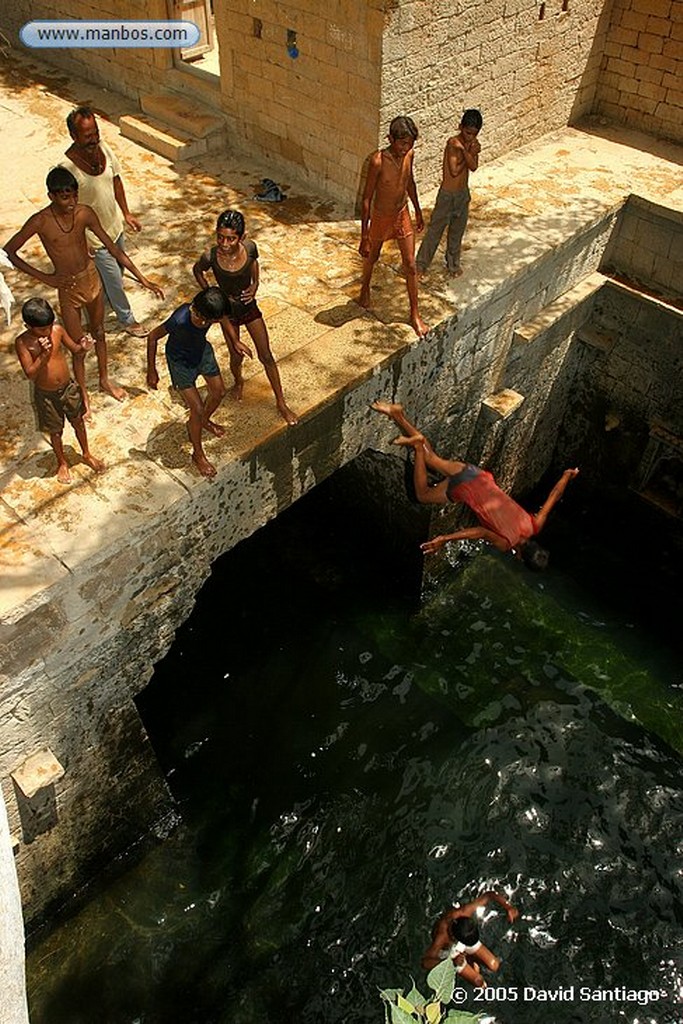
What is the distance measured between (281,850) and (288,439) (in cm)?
384

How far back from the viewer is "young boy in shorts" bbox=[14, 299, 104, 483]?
217 inches

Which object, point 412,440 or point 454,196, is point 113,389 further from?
point 454,196

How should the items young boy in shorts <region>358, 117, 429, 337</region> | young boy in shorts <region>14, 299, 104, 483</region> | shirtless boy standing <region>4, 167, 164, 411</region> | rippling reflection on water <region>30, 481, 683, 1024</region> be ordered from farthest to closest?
young boy in shorts <region>358, 117, 429, 337</region> → rippling reflection on water <region>30, 481, 683, 1024</region> → shirtless boy standing <region>4, 167, 164, 411</region> → young boy in shorts <region>14, 299, 104, 483</region>

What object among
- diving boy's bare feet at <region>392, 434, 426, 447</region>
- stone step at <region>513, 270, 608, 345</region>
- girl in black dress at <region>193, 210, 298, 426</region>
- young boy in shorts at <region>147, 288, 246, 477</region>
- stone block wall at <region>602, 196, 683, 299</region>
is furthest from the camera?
stone block wall at <region>602, 196, 683, 299</region>

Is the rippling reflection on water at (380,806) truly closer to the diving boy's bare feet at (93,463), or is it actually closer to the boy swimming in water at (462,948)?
the boy swimming in water at (462,948)

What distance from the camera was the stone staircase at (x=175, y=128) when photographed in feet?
33.0

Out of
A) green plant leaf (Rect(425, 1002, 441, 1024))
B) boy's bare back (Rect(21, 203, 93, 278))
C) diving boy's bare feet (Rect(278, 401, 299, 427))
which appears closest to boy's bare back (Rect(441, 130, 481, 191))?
diving boy's bare feet (Rect(278, 401, 299, 427))

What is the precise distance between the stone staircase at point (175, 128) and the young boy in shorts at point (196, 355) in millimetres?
4886

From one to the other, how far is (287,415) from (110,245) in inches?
81.7

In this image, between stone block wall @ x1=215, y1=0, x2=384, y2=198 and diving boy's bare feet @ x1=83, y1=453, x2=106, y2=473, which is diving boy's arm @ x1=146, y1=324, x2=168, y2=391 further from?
stone block wall @ x1=215, y1=0, x2=384, y2=198

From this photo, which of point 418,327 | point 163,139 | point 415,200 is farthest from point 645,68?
point 163,139

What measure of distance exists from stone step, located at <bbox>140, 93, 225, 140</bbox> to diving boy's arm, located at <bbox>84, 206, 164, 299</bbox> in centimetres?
349

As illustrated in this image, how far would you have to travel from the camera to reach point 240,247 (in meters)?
6.18

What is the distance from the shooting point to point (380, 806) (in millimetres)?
7848
